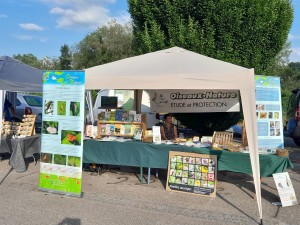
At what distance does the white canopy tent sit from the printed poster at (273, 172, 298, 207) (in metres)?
0.84

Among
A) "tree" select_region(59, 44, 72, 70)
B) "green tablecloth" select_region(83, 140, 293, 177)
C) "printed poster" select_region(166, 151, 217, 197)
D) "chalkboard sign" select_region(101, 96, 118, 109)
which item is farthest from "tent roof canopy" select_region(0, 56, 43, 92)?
"tree" select_region(59, 44, 72, 70)

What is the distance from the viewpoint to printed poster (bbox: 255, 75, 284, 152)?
684 cm

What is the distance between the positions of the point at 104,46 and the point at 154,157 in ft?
92.2

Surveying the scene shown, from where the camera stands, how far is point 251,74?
5.58 m

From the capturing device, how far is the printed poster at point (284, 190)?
19.2 ft

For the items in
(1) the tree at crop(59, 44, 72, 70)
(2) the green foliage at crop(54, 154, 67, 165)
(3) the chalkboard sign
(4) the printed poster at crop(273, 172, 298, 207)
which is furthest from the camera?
(1) the tree at crop(59, 44, 72, 70)

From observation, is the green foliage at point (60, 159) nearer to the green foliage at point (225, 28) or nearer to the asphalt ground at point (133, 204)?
the asphalt ground at point (133, 204)

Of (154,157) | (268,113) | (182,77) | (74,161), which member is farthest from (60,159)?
(268,113)

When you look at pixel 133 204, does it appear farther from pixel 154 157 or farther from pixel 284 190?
pixel 284 190

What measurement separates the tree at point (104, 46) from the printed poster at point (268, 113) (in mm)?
26224

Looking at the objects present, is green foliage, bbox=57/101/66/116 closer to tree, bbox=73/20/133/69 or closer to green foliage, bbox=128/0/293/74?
green foliage, bbox=128/0/293/74

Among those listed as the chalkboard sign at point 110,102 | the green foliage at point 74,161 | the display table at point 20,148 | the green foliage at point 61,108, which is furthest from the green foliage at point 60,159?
the chalkboard sign at point 110,102

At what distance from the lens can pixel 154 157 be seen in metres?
7.07

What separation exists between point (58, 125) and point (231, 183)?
11.7ft
